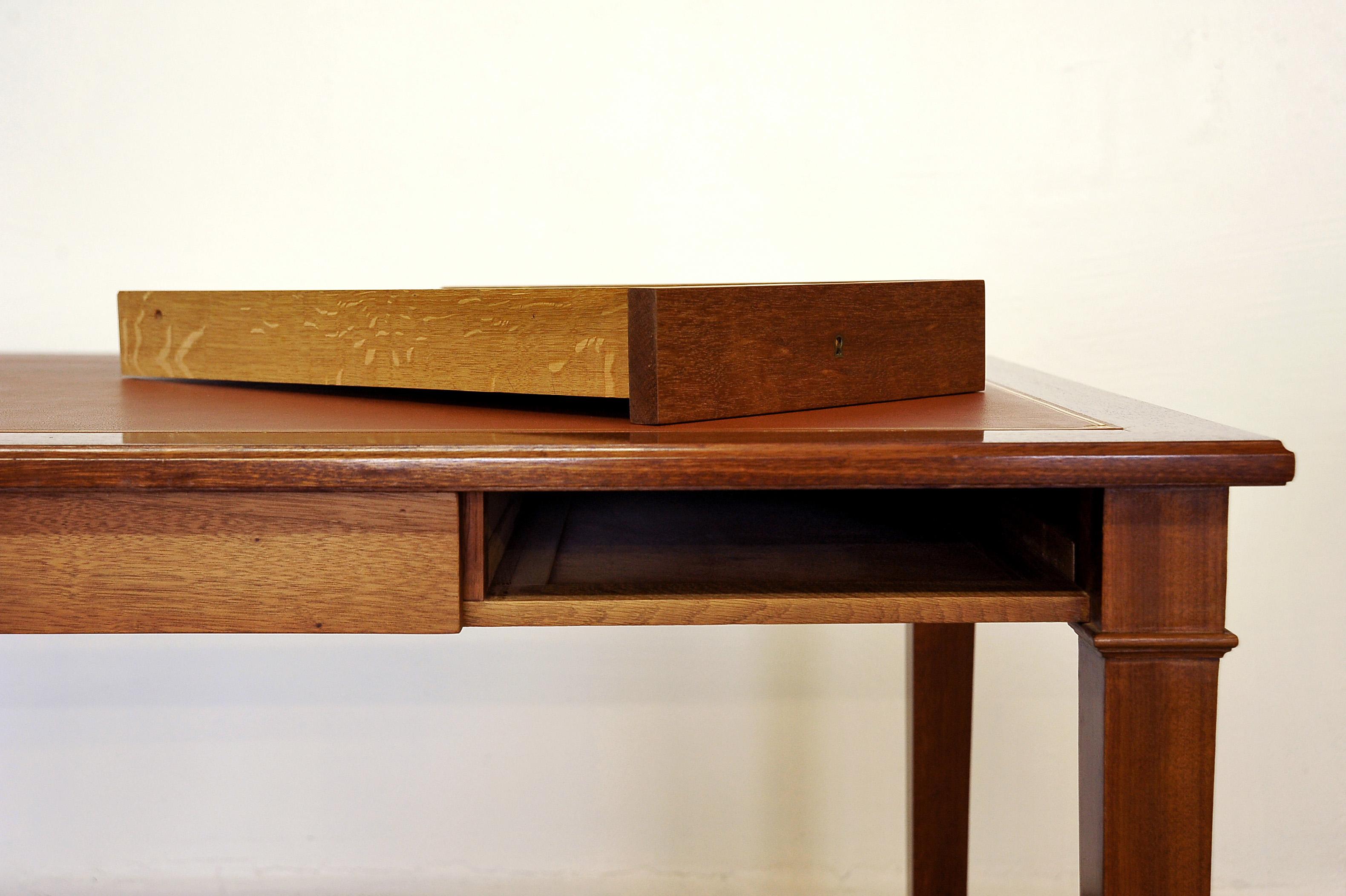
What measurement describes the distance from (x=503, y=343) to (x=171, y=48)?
1.28 meters

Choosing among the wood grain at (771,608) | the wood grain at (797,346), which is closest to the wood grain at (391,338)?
the wood grain at (797,346)

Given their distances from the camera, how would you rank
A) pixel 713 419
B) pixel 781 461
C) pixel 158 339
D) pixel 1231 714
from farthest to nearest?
pixel 1231 714, pixel 158 339, pixel 713 419, pixel 781 461

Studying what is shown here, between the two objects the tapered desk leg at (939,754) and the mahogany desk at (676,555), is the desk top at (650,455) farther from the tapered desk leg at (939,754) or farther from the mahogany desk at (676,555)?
the tapered desk leg at (939,754)

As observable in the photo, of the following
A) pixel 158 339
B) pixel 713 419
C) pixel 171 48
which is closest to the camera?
pixel 713 419

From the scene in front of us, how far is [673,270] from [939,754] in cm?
82

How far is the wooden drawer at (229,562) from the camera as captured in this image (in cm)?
69

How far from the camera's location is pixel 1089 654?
0.72m

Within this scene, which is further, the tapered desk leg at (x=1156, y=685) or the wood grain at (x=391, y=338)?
the wood grain at (x=391, y=338)

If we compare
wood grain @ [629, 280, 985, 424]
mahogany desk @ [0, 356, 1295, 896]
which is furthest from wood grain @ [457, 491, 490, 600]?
wood grain @ [629, 280, 985, 424]

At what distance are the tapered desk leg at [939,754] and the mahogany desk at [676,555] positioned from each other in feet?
2.28

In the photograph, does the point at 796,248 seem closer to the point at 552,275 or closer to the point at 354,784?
the point at 552,275

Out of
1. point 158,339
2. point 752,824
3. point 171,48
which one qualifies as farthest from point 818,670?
point 171,48

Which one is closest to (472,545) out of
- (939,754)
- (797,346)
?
(797,346)

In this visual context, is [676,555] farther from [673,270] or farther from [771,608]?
[673,270]
